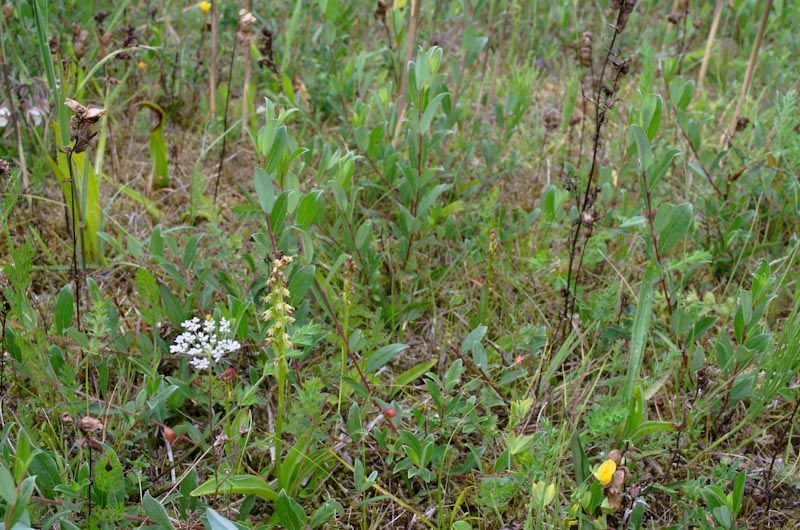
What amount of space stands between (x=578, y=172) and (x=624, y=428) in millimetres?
1175

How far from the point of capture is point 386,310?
2.34 m

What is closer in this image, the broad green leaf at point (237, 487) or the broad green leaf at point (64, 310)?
the broad green leaf at point (237, 487)

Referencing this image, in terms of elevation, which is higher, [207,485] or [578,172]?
[578,172]

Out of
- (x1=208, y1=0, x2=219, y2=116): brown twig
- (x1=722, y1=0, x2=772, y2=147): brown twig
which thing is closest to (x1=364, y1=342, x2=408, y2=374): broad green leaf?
(x1=208, y1=0, x2=219, y2=116): brown twig

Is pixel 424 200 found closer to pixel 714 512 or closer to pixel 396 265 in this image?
pixel 396 265

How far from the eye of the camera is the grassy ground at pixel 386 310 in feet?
5.96

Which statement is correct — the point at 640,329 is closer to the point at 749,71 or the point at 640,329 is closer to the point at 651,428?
the point at 651,428

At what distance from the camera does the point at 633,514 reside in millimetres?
1767

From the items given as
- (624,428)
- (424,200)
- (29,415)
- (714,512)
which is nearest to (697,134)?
(424,200)

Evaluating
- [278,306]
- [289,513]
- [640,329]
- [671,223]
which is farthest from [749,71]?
[289,513]

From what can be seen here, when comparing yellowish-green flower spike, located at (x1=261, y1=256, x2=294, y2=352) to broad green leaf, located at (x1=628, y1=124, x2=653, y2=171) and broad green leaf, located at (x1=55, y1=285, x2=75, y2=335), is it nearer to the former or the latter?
broad green leaf, located at (x1=55, y1=285, x2=75, y2=335)

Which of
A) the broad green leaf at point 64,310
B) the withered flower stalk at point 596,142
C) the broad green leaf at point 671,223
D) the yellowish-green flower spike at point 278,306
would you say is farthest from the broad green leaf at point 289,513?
the broad green leaf at point 671,223

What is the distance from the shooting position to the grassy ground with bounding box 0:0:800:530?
1817 mm

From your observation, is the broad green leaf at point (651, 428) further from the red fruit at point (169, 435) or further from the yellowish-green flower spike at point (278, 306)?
the red fruit at point (169, 435)
